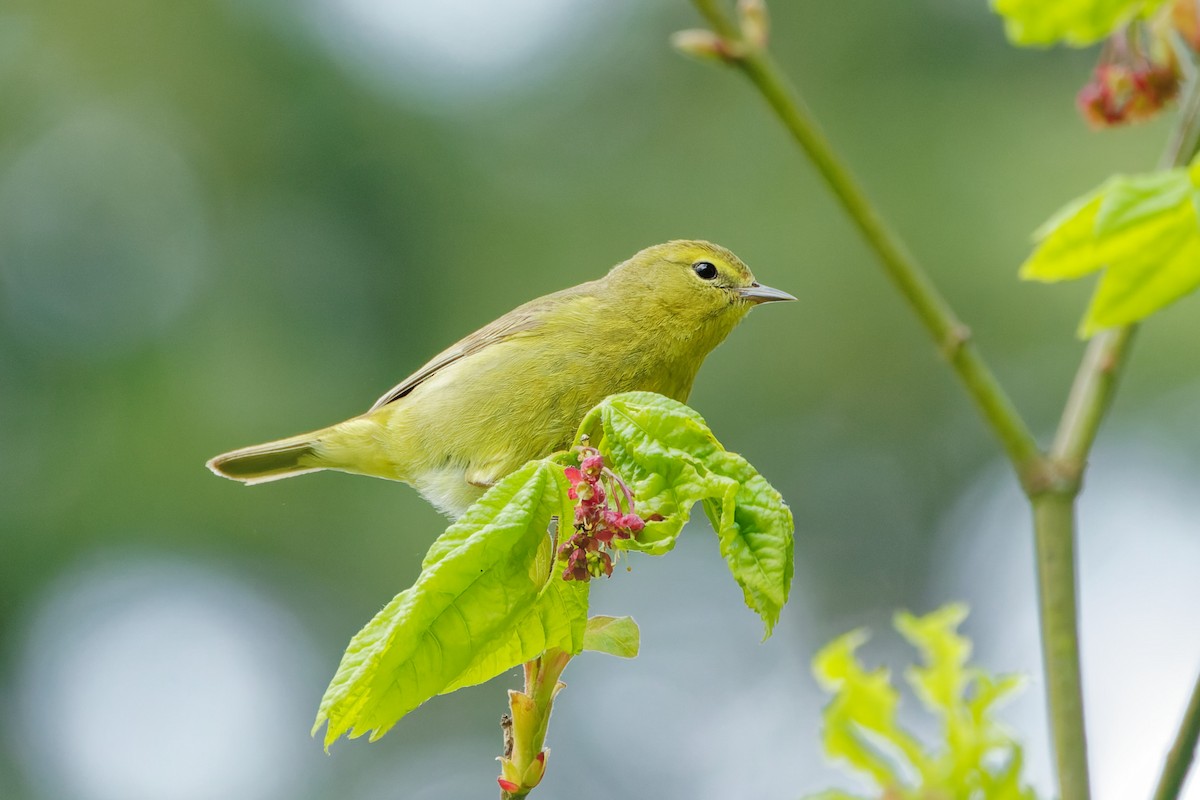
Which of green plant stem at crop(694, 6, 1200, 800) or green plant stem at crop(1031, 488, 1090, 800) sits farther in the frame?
green plant stem at crop(694, 6, 1200, 800)

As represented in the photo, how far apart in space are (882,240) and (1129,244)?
1.64 ft

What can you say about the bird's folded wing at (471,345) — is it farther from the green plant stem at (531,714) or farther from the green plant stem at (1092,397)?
the green plant stem at (1092,397)

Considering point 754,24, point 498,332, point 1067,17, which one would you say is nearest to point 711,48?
point 754,24

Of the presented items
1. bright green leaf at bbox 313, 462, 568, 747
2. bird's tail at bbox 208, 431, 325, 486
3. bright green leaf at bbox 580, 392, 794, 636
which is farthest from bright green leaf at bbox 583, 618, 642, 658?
bird's tail at bbox 208, 431, 325, 486

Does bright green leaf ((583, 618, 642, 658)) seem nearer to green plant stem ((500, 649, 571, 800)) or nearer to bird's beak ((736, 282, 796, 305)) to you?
green plant stem ((500, 649, 571, 800))

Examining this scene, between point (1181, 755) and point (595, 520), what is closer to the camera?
point (1181, 755)

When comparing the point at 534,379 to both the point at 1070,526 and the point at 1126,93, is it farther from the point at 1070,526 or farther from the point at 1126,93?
the point at 1070,526

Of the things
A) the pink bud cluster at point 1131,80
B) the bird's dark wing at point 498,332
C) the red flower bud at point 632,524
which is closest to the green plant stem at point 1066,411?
the pink bud cluster at point 1131,80

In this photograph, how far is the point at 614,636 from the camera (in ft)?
7.10

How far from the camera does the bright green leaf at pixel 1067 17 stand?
64.4 inches

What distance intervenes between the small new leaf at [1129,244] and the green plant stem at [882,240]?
0.30 metres

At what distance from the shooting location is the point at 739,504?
5.71ft

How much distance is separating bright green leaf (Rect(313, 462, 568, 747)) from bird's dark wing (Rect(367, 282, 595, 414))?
232cm

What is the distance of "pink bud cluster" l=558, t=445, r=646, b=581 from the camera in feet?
5.81
